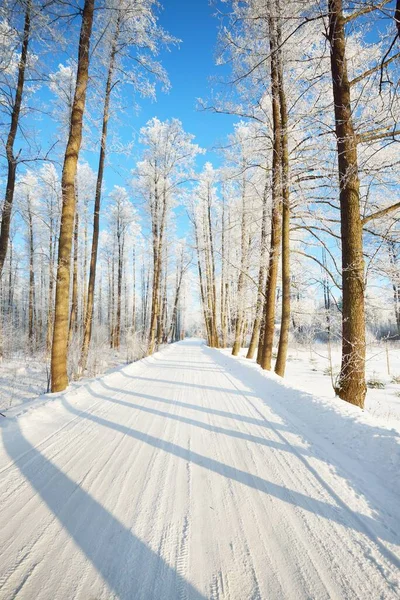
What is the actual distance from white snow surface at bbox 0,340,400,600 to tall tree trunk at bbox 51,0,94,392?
1.61 meters

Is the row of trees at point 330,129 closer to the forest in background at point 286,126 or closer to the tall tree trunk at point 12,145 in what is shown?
the forest in background at point 286,126

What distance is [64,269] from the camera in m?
5.23

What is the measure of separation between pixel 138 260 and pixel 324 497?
32.6 metres

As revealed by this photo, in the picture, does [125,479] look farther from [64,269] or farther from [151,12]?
[151,12]

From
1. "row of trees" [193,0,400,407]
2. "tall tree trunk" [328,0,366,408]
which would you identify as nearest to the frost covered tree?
"row of trees" [193,0,400,407]

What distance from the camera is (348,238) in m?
4.45

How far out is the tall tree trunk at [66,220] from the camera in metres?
5.18

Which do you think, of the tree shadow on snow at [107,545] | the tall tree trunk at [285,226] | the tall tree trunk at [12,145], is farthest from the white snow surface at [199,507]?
the tall tree trunk at [12,145]

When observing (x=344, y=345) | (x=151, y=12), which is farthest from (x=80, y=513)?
(x=151, y=12)

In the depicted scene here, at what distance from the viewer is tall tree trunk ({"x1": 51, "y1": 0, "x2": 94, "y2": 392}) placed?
518 cm

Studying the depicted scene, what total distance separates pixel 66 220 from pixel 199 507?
551cm

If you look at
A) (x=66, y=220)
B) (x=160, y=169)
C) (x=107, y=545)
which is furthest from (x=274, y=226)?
(x=160, y=169)

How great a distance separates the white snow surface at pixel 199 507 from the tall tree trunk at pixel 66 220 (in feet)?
5.27

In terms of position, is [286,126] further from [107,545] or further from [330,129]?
[107,545]
